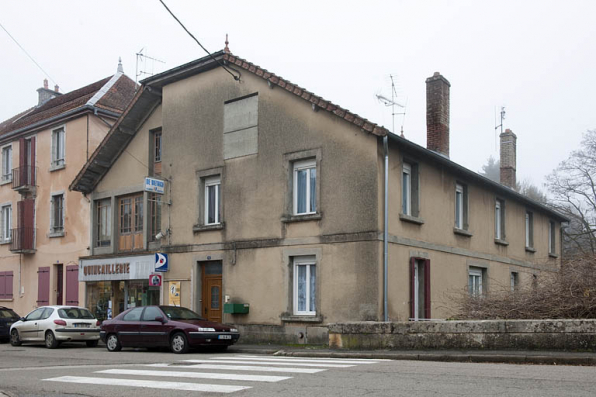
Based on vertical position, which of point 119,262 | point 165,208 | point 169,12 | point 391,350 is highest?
point 169,12

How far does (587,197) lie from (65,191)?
96.8ft

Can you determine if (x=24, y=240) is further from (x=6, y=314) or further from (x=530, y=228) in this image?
(x=530, y=228)

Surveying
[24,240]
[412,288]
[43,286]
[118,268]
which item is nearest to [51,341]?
[118,268]

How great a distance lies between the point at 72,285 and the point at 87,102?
751 cm

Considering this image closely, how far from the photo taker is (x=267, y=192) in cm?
1925

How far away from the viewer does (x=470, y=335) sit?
13.0m

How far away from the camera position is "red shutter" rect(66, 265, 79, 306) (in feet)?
86.5

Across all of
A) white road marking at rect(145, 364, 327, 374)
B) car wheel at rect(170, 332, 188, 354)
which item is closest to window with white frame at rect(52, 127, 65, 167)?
car wheel at rect(170, 332, 188, 354)

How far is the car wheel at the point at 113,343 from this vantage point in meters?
17.7

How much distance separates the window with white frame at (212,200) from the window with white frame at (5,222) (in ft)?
46.5

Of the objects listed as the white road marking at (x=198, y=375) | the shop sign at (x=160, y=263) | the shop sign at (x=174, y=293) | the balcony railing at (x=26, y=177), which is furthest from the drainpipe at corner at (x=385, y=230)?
the balcony railing at (x=26, y=177)

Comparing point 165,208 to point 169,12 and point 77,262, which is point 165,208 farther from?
point 169,12

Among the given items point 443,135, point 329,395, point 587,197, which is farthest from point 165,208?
point 587,197

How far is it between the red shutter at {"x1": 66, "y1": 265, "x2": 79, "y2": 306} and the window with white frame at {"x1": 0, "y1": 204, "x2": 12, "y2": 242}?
5.84 m
